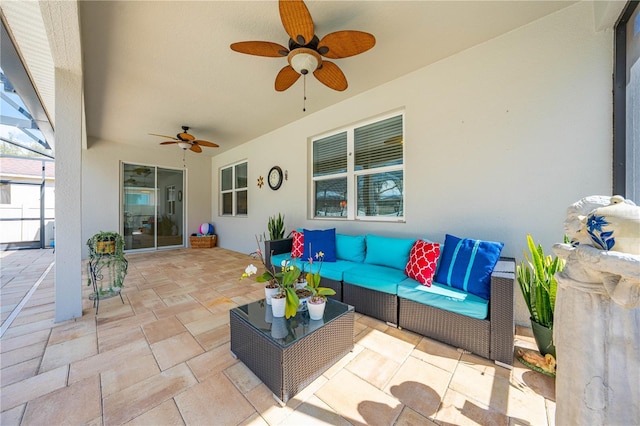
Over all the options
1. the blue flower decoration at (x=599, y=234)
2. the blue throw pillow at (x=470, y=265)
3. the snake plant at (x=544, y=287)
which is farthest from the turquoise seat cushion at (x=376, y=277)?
the blue flower decoration at (x=599, y=234)

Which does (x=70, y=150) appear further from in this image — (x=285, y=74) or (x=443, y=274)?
(x=443, y=274)

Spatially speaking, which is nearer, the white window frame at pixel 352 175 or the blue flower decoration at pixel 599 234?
the blue flower decoration at pixel 599 234

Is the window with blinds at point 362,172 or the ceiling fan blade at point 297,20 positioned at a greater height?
the ceiling fan blade at point 297,20

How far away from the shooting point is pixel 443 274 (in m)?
2.14

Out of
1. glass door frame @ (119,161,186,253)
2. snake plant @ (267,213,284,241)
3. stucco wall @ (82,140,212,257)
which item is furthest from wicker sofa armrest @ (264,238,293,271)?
stucco wall @ (82,140,212,257)

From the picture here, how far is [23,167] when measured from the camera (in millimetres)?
6711

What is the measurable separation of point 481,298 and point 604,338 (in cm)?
113

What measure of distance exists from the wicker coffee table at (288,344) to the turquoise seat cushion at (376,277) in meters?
0.57

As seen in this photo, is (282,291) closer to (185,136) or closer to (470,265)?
(470,265)

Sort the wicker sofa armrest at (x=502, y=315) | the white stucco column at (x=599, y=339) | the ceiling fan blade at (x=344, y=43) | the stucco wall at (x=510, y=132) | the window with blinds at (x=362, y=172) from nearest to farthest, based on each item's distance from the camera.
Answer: the white stucco column at (x=599, y=339) → the wicker sofa armrest at (x=502, y=315) → the ceiling fan blade at (x=344, y=43) → the stucco wall at (x=510, y=132) → the window with blinds at (x=362, y=172)

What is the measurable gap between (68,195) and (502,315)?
4144mm

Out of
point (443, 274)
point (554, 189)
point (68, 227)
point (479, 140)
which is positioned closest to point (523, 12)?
point (479, 140)

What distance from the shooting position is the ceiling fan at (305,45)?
1662 millimetres

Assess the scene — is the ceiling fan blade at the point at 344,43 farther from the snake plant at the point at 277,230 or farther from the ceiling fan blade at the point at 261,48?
the snake plant at the point at 277,230
